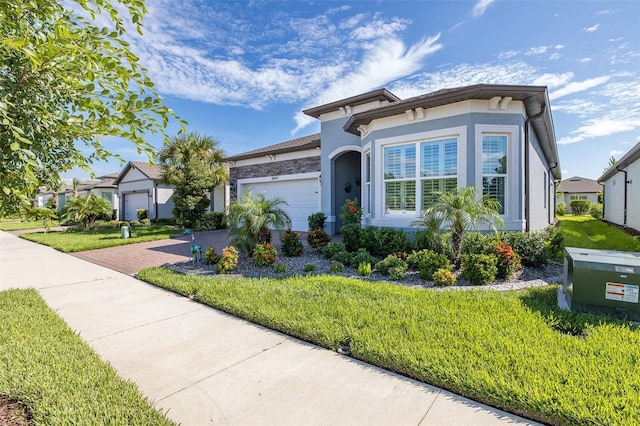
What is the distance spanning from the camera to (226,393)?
9.61 feet

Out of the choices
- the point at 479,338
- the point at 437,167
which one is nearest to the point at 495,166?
the point at 437,167

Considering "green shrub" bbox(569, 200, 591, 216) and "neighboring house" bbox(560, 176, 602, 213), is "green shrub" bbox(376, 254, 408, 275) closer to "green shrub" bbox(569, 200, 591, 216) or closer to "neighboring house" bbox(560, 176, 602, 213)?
"green shrub" bbox(569, 200, 591, 216)

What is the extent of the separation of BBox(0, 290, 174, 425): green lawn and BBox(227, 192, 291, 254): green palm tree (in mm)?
4555

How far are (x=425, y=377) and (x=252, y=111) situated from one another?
659 inches

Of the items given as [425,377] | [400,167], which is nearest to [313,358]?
[425,377]

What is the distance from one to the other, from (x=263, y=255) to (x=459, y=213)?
4836 millimetres

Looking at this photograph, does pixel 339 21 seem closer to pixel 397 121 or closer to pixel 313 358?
pixel 397 121

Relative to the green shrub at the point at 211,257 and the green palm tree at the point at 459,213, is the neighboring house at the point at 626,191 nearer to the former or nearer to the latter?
the green palm tree at the point at 459,213

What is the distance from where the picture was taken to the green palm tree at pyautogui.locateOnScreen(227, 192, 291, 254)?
8344mm

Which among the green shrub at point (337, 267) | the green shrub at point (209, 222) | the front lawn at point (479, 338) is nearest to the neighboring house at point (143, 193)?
the green shrub at point (209, 222)

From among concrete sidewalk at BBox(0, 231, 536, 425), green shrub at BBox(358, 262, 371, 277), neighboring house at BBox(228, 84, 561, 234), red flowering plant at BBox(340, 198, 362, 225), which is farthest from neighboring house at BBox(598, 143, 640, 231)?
concrete sidewalk at BBox(0, 231, 536, 425)

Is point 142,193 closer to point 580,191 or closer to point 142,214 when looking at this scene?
point 142,214

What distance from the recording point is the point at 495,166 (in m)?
8.01

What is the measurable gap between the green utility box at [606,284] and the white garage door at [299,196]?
1034 cm
